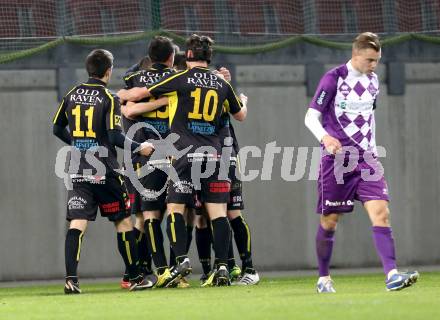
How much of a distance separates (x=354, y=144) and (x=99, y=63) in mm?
2484

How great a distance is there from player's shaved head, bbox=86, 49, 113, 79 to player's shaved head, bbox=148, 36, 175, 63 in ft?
1.80

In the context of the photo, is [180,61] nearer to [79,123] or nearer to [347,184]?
[79,123]

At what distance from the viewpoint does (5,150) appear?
→ 1354 cm

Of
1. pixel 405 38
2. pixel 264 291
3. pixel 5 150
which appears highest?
pixel 405 38

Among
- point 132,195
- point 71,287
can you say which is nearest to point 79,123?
point 132,195

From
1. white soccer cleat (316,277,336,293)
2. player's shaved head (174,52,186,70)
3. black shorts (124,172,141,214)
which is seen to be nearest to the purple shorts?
white soccer cleat (316,277,336,293)

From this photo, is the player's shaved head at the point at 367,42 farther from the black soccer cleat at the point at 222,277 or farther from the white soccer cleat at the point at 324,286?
the black soccer cleat at the point at 222,277

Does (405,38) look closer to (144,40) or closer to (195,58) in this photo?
(144,40)

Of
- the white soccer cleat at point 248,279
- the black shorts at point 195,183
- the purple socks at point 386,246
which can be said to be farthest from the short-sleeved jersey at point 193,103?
the purple socks at point 386,246

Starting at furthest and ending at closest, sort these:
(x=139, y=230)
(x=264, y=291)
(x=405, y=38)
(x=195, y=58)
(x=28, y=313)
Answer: (x=405, y=38), (x=139, y=230), (x=195, y=58), (x=264, y=291), (x=28, y=313)

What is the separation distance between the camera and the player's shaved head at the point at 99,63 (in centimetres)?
991

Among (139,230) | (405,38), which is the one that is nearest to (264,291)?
(139,230)

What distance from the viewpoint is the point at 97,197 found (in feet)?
32.7

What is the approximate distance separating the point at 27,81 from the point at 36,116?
405 mm
